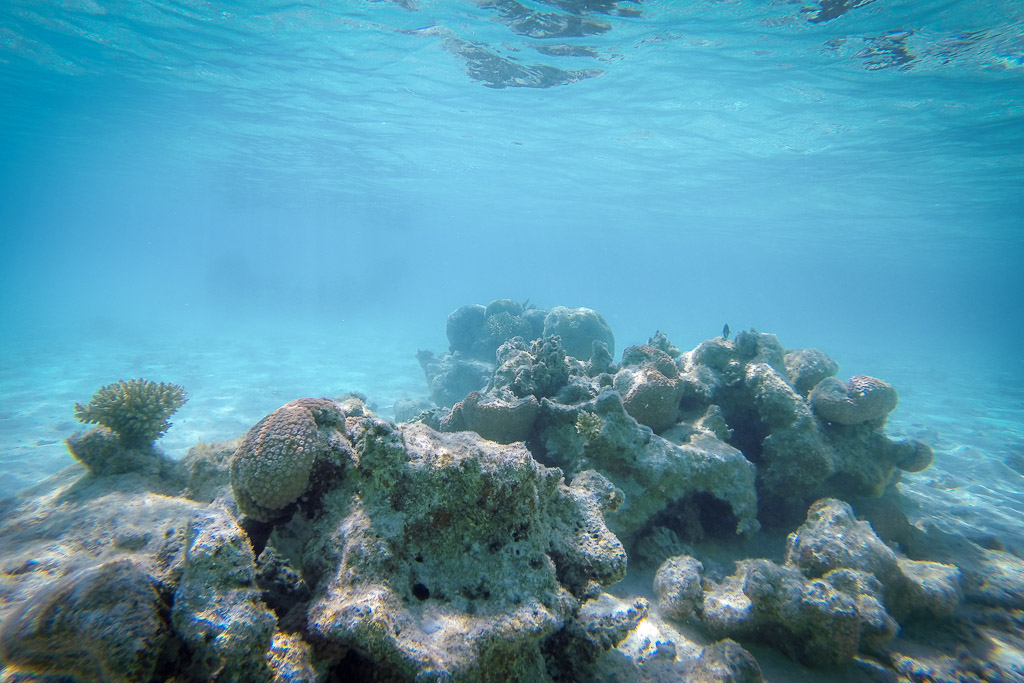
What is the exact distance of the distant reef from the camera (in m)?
2.04

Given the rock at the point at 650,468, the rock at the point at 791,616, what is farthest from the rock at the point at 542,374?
the rock at the point at 791,616

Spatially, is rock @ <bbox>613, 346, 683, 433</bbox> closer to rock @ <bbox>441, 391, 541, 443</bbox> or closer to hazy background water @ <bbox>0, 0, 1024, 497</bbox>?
rock @ <bbox>441, 391, 541, 443</bbox>

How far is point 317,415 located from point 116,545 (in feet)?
6.54

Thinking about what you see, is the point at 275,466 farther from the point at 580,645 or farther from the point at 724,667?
the point at 724,667

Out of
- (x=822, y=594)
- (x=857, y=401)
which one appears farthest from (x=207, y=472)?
(x=857, y=401)

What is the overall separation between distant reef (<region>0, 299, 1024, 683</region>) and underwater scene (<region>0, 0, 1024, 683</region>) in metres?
0.02

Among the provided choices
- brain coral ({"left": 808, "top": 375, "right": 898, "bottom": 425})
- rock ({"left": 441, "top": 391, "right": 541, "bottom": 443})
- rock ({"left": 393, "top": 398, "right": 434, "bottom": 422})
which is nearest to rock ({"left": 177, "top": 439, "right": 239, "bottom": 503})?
rock ({"left": 441, "top": 391, "right": 541, "bottom": 443})

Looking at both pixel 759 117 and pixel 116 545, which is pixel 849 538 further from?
pixel 759 117

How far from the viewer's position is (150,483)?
4.68m

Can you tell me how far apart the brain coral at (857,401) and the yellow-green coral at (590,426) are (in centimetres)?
372

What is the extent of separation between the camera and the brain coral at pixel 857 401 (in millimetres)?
6160

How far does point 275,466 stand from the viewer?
265 centimetres

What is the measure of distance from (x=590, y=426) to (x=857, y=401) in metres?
4.09

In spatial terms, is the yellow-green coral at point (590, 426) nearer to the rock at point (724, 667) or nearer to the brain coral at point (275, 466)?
the rock at point (724, 667)
